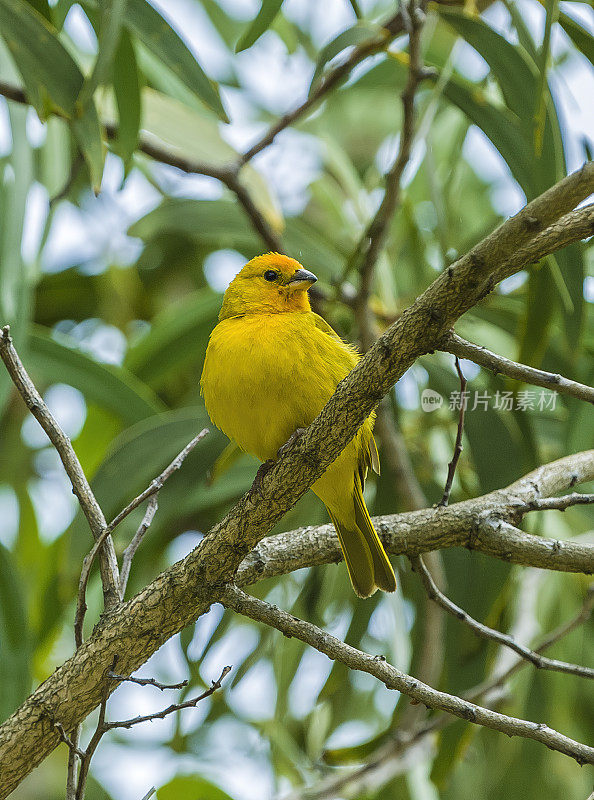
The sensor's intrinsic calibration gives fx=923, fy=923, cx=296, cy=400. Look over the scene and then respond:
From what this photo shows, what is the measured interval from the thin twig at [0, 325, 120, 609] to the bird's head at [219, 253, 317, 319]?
40.3 inches

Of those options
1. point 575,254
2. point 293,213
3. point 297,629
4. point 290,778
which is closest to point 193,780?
point 290,778

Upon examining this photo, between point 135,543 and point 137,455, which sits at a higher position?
point 137,455

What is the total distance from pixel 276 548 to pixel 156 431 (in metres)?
1.47

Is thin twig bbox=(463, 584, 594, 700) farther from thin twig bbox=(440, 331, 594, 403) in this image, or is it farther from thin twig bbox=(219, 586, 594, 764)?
thin twig bbox=(440, 331, 594, 403)

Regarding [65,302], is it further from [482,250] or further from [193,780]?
[482,250]

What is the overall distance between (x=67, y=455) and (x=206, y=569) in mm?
400

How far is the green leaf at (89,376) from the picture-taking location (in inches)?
156

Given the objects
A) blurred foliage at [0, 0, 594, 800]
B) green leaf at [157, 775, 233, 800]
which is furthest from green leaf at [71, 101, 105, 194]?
green leaf at [157, 775, 233, 800]

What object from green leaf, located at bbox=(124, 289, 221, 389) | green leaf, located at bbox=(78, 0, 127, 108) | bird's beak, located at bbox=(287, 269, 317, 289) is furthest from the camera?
green leaf, located at bbox=(124, 289, 221, 389)

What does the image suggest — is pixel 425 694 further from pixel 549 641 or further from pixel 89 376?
pixel 89 376

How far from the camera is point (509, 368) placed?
67.4 inches

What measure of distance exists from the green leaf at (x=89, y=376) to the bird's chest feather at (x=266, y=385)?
1354mm

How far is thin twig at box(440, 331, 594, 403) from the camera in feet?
5.52

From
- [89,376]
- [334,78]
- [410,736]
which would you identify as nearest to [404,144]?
[334,78]
